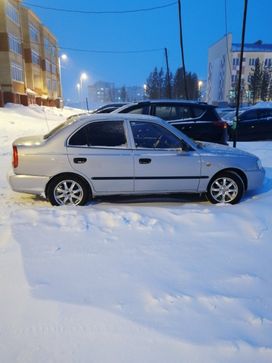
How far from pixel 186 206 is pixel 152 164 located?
88 cm

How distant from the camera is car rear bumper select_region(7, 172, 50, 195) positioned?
210 inches

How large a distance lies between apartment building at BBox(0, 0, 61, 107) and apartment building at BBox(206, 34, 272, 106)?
36.8 m

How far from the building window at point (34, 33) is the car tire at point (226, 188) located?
1864 inches

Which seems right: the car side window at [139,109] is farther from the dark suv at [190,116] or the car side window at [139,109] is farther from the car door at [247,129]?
the car door at [247,129]

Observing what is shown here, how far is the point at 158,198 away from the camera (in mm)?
6000

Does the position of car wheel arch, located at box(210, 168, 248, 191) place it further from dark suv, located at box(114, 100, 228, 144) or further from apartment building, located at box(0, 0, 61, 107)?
apartment building, located at box(0, 0, 61, 107)

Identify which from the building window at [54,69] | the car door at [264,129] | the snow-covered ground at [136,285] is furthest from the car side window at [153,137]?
the building window at [54,69]

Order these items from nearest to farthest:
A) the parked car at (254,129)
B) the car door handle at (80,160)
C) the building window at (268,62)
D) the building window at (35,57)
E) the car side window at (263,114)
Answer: the car door handle at (80,160) < the parked car at (254,129) < the car side window at (263,114) < the building window at (35,57) < the building window at (268,62)

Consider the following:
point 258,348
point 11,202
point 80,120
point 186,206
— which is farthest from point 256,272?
point 11,202

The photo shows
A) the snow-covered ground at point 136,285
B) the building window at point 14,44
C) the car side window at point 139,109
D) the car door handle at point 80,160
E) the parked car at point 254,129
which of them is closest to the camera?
the snow-covered ground at point 136,285

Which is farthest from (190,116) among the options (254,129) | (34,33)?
(34,33)

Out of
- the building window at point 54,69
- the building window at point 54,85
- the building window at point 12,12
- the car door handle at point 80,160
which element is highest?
the building window at point 12,12

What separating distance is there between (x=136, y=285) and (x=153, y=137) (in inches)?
116

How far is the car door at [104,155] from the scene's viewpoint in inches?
210
